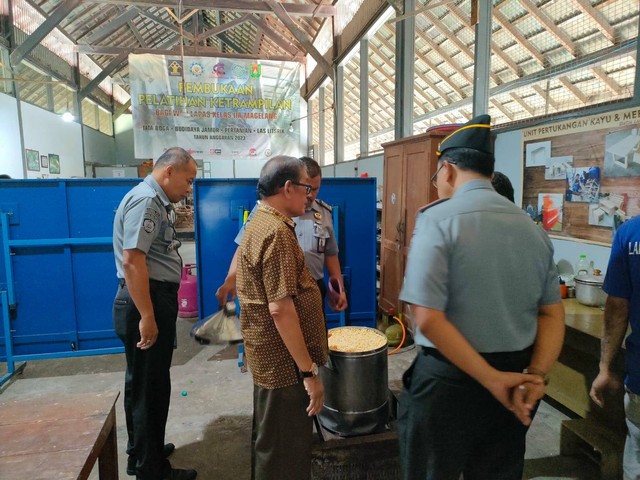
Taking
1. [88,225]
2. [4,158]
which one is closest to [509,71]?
[88,225]

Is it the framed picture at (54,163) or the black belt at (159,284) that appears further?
the framed picture at (54,163)

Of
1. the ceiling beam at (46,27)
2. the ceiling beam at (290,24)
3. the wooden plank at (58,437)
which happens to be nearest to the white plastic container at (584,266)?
the wooden plank at (58,437)

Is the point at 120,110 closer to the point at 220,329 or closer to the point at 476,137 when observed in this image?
the point at 220,329

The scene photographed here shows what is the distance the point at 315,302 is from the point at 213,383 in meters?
2.17

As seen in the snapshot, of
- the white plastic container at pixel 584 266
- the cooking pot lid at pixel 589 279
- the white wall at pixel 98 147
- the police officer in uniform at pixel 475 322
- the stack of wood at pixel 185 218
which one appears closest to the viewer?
the police officer in uniform at pixel 475 322

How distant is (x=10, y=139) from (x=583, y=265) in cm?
847

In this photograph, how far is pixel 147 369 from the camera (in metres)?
1.99

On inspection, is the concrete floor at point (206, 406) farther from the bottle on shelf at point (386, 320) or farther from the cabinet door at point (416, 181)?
the cabinet door at point (416, 181)

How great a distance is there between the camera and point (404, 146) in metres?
4.12

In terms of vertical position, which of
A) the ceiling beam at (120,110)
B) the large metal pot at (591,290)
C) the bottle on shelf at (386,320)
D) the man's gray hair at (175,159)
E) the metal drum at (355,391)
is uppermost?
the ceiling beam at (120,110)

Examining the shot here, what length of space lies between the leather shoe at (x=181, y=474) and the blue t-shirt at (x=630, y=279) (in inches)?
83.5

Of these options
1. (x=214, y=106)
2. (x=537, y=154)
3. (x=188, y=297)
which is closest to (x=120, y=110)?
(x=214, y=106)

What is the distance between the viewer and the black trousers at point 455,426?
113 cm

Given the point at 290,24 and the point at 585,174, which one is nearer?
the point at 585,174
